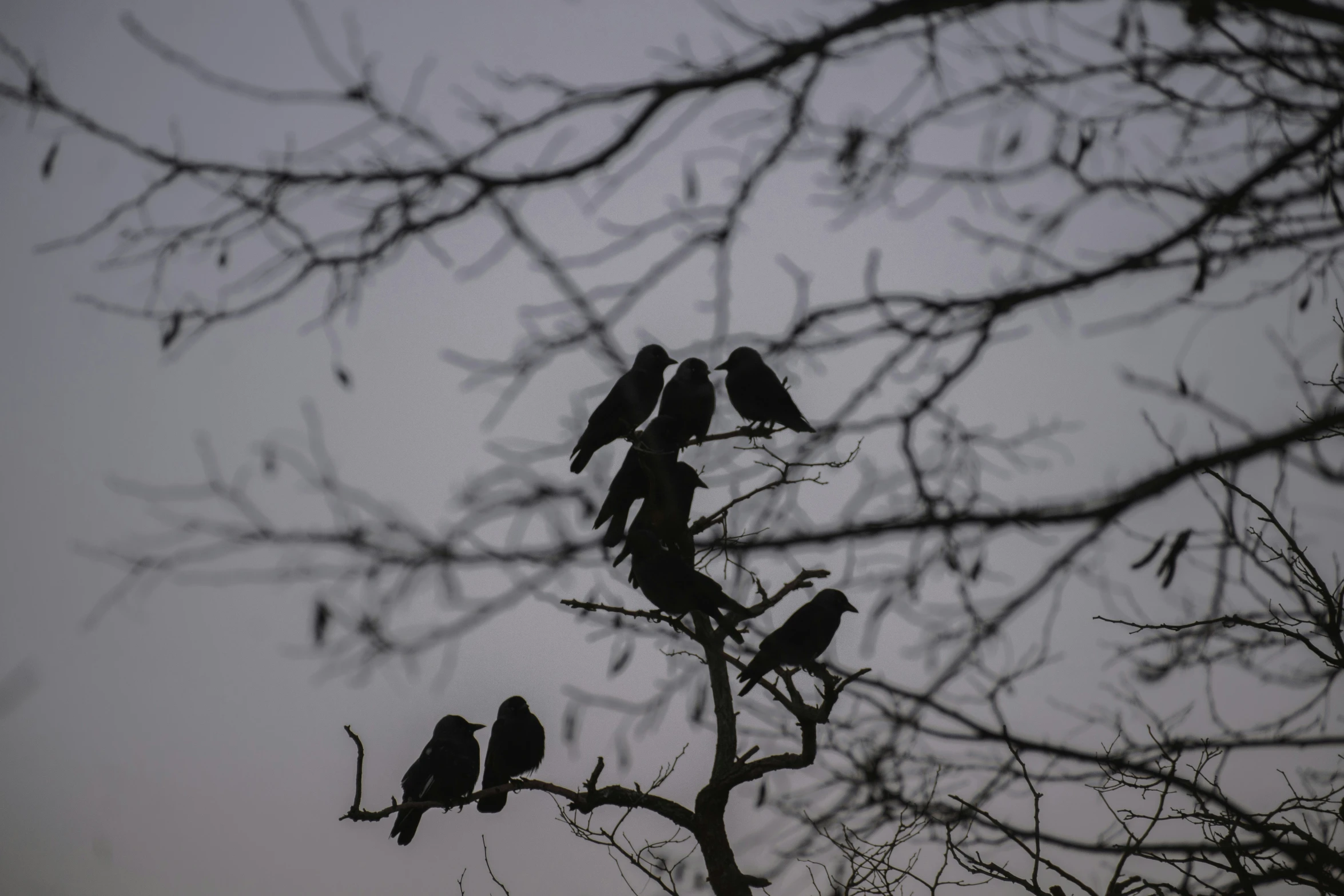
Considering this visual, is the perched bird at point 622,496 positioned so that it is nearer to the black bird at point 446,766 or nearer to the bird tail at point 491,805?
the bird tail at point 491,805

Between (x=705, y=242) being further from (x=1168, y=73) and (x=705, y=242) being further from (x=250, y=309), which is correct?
(x=1168, y=73)

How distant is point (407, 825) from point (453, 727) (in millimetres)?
704

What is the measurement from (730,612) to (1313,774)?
270 cm

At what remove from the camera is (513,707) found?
4676 mm

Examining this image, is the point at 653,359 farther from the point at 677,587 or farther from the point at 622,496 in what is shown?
the point at 677,587

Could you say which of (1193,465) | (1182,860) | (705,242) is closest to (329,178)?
(705,242)

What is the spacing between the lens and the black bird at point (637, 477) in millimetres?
2893

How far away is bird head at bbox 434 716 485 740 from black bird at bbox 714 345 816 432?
218cm

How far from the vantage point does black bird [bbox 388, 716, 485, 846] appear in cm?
428

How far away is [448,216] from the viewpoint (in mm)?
3467

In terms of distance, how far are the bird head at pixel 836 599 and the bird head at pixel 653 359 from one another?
124cm

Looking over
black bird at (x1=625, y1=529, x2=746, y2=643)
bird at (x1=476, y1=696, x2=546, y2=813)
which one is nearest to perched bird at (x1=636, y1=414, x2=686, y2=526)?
black bird at (x1=625, y1=529, x2=746, y2=643)

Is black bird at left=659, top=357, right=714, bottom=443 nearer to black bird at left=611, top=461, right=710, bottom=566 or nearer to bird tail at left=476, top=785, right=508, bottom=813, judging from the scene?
black bird at left=611, top=461, right=710, bottom=566

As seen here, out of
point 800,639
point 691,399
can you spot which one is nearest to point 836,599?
point 800,639
